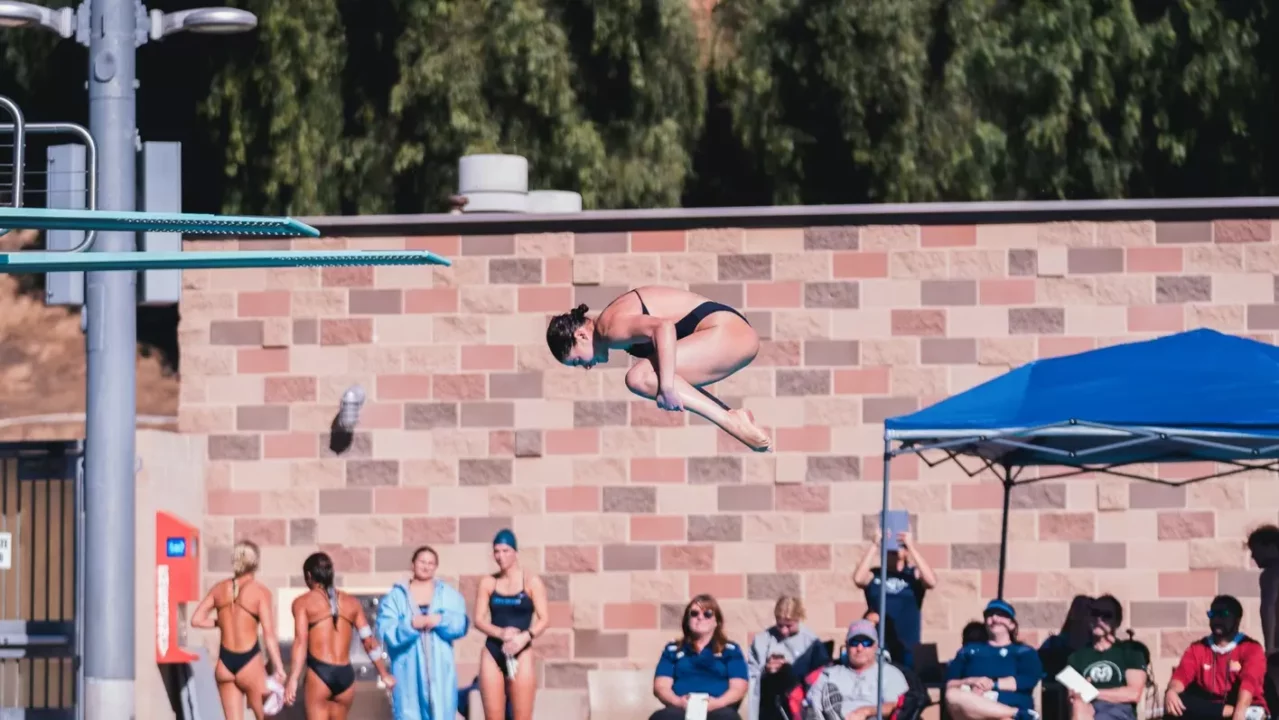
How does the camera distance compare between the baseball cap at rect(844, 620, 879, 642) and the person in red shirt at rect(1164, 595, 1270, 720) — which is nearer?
the person in red shirt at rect(1164, 595, 1270, 720)

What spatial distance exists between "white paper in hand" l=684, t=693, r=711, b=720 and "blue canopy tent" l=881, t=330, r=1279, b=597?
2.18 meters

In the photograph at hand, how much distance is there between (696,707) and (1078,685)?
2.37 meters

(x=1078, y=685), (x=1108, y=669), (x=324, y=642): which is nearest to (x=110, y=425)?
(x=324, y=642)

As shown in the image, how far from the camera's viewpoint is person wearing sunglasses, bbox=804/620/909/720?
47.1ft

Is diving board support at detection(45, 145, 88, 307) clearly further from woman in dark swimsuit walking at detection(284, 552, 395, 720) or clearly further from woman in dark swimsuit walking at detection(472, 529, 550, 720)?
woman in dark swimsuit walking at detection(472, 529, 550, 720)

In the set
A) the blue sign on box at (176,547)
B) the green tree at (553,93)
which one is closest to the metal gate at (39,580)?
the blue sign on box at (176,547)

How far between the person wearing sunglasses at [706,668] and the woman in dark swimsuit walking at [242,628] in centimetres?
274

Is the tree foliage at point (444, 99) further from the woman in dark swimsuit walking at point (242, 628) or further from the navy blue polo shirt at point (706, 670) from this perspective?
the navy blue polo shirt at point (706, 670)

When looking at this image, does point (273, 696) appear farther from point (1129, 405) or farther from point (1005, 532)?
point (1129, 405)

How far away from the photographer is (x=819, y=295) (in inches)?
671

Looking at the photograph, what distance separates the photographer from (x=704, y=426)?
17109 mm

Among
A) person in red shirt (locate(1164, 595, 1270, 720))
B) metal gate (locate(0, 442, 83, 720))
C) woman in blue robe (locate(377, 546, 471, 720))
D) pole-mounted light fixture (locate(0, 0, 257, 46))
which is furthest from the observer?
metal gate (locate(0, 442, 83, 720))

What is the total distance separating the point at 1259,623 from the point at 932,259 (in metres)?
3.52

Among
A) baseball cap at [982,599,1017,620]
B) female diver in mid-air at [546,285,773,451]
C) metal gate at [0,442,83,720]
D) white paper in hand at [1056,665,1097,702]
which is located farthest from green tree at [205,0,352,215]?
female diver in mid-air at [546,285,773,451]
